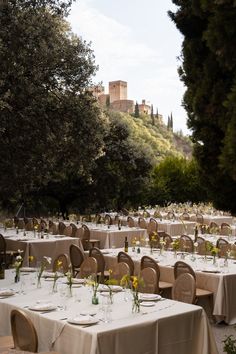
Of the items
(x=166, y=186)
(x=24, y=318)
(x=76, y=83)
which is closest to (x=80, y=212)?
(x=166, y=186)

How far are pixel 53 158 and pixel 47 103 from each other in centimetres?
139

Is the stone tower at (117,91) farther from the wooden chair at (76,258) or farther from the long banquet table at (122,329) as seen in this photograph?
the long banquet table at (122,329)

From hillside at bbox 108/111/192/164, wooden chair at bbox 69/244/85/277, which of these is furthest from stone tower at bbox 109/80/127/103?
wooden chair at bbox 69/244/85/277

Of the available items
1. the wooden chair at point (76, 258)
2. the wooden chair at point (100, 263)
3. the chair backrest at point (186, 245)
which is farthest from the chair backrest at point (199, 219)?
the wooden chair at point (100, 263)

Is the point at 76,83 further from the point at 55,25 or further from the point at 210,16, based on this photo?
the point at 210,16

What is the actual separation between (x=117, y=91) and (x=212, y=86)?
523ft

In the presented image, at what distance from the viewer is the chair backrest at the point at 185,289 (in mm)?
8617

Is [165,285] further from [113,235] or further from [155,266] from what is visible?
[113,235]

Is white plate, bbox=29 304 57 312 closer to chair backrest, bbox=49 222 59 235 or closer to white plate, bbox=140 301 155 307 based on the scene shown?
white plate, bbox=140 301 155 307

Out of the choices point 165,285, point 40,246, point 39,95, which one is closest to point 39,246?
point 40,246

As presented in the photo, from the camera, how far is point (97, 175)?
2581cm

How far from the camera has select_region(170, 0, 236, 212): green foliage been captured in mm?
5199

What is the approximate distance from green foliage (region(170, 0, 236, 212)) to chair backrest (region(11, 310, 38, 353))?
2563mm

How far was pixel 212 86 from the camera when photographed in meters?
5.86
